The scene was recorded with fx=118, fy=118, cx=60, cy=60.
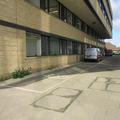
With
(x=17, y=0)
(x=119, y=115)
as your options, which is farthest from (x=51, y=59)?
(x=119, y=115)

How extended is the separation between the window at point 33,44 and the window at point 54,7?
10.7ft

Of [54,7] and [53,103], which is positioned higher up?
[54,7]

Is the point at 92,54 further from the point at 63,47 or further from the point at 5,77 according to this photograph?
the point at 5,77

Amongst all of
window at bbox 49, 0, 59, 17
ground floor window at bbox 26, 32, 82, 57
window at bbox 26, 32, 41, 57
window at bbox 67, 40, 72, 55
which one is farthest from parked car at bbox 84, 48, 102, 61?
window at bbox 26, 32, 41, 57

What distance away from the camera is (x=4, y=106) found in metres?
3.47

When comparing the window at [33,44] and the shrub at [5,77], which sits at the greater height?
the window at [33,44]

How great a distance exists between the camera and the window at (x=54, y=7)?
10.9m

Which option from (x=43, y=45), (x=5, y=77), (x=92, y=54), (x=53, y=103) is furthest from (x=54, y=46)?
(x=53, y=103)

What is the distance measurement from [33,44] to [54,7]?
469 cm

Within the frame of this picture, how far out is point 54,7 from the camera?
11.4m

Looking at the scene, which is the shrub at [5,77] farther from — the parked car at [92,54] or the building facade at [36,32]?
the parked car at [92,54]

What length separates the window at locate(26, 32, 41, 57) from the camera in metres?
8.58

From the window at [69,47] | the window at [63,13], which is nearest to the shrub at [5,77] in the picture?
the window at [63,13]

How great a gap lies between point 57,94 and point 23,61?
13.9 ft
